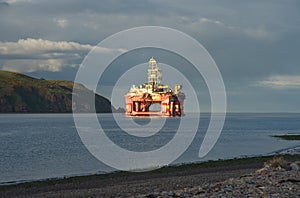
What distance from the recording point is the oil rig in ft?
486

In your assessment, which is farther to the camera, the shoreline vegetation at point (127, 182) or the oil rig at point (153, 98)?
the oil rig at point (153, 98)

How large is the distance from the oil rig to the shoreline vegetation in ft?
377

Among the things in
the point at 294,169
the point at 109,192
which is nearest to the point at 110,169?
the point at 109,192

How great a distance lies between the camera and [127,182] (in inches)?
953

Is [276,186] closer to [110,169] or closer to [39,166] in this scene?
[110,169]

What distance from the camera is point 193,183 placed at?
840 inches

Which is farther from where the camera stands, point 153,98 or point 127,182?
point 153,98

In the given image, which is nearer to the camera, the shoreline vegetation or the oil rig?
the shoreline vegetation

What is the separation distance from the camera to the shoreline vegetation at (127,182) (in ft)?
65.5

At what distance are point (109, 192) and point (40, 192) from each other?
13.2ft

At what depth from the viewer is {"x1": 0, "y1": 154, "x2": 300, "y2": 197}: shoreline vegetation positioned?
65.5 feet

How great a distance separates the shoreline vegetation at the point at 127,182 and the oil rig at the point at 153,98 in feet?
377

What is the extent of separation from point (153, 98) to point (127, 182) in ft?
410

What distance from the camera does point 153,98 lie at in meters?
149
